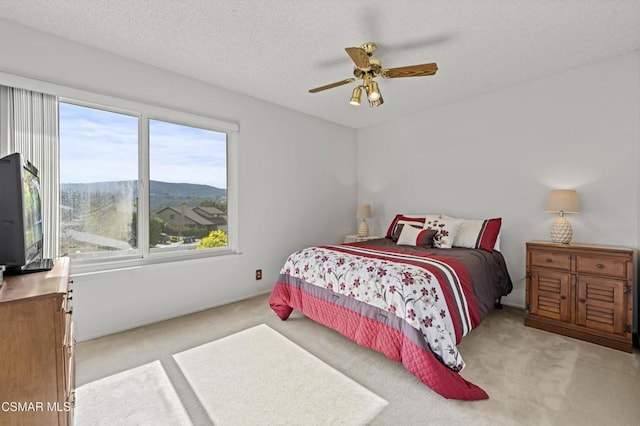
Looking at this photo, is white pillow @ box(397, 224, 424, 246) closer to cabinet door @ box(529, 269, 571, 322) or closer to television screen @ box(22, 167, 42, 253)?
cabinet door @ box(529, 269, 571, 322)

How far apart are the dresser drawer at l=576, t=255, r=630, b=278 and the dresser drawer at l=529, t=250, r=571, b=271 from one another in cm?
→ 8

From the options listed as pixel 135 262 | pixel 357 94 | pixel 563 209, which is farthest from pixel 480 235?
pixel 135 262

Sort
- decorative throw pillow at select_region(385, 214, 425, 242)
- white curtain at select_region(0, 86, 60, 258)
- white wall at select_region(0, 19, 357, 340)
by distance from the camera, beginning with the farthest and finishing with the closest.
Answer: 1. decorative throw pillow at select_region(385, 214, 425, 242)
2. white wall at select_region(0, 19, 357, 340)
3. white curtain at select_region(0, 86, 60, 258)

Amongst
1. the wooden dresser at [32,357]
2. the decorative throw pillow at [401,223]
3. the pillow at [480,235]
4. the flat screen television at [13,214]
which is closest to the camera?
the wooden dresser at [32,357]

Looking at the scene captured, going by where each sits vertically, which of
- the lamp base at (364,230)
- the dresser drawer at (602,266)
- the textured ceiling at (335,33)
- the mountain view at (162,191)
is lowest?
the dresser drawer at (602,266)

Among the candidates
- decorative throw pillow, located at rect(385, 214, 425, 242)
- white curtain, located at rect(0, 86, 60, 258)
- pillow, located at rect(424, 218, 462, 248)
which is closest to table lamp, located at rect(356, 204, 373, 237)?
decorative throw pillow, located at rect(385, 214, 425, 242)

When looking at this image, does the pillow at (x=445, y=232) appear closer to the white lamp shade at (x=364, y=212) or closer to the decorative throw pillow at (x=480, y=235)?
the decorative throw pillow at (x=480, y=235)

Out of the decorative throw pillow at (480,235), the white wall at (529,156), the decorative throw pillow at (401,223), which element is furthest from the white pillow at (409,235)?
the white wall at (529,156)

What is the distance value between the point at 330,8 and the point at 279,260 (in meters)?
2.92

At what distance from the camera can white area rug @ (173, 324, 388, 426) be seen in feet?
5.19

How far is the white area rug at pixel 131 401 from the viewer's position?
1.56 metres

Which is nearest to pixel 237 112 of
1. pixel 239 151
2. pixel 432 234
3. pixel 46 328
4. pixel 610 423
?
pixel 239 151

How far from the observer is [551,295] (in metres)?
2.64

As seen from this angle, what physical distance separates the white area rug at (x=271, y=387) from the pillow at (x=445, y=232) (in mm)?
1913
